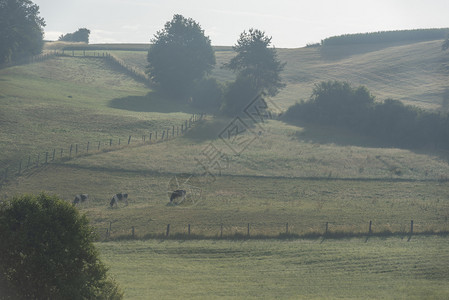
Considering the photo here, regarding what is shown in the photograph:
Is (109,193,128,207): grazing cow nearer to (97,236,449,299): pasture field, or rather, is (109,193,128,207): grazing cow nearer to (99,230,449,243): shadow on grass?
(99,230,449,243): shadow on grass

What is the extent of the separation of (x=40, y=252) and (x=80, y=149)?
41717 mm

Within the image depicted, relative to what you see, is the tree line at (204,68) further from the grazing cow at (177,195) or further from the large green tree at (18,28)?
the grazing cow at (177,195)

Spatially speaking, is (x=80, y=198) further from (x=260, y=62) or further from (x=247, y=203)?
(x=260, y=62)

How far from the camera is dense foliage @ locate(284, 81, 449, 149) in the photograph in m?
71.6

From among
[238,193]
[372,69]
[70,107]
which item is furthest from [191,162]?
[372,69]

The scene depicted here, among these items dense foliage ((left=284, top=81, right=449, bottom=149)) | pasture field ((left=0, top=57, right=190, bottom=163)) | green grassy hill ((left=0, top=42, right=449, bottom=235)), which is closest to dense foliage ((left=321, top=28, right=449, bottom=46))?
green grassy hill ((left=0, top=42, right=449, bottom=235))

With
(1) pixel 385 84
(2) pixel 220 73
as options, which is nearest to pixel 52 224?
(1) pixel 385 84

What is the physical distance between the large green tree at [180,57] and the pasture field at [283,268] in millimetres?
78547

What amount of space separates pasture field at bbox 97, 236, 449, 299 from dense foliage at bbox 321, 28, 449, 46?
453 feet

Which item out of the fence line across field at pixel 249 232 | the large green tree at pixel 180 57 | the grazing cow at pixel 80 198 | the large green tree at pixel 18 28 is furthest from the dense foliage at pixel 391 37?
the grazing cow at pixel 80 198

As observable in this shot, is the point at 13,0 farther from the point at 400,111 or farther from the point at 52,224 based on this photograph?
→ the point at 52,224

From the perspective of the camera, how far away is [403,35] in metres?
154

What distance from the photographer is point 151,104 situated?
3716 inches

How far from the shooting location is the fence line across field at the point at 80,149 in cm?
4881
